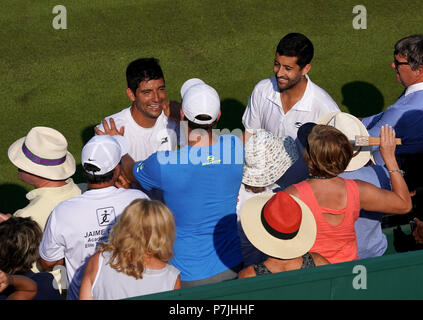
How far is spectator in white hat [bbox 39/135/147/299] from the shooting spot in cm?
414

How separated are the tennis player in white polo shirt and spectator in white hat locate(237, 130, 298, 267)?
105 cm

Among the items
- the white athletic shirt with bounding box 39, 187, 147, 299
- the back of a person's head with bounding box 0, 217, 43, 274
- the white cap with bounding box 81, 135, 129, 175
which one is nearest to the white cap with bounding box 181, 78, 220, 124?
the white cap with bounding box 81, 135, 129, 175

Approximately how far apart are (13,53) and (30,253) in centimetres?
547

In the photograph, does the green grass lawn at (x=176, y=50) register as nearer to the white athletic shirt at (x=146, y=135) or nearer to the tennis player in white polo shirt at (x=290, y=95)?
the tennis player in white polo shirt at (x=290, y=95)

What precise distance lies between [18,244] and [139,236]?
979 millimetres

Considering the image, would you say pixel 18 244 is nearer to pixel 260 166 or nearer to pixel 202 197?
pixel 202 197

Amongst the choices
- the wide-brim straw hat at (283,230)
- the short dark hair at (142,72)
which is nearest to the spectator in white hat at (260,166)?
the wide-brim straw hat at (283,230)

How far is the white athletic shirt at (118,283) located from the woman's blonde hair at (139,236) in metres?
0.05

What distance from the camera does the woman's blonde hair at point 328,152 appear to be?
4.11m

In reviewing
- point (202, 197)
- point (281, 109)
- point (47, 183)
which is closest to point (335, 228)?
point (202, 197)

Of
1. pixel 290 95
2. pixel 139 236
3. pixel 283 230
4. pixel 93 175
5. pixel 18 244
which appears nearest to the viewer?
pixel 139 236

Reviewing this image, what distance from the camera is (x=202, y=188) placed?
419 cm

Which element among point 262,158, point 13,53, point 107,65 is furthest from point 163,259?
point 13,53
